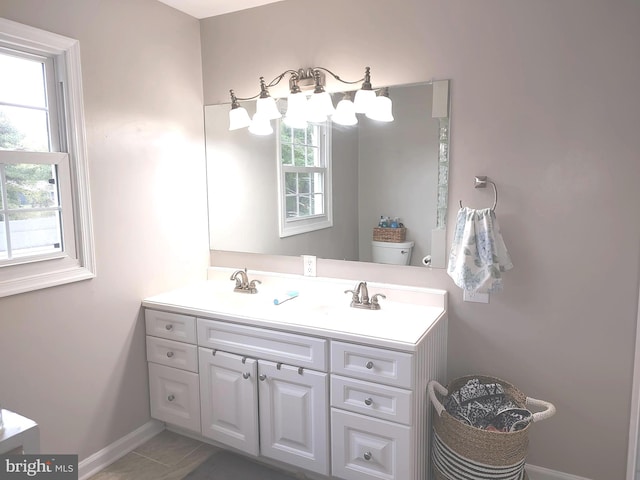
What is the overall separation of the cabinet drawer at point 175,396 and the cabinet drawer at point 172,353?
0.11ft

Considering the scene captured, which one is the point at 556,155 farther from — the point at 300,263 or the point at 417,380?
the point at 300,263

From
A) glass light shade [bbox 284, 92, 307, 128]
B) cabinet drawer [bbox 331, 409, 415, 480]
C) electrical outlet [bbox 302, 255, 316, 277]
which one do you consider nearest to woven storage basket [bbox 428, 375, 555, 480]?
cabinet drawer [bbox 331, 409, 415, 480]

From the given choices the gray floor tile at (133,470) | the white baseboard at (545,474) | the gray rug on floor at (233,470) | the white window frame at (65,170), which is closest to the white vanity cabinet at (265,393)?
the gray rug on floor at (233,470)

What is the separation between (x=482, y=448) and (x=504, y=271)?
76 cm

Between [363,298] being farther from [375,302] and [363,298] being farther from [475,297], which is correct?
[475,297]

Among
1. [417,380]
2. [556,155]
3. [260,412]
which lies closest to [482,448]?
[417,380]

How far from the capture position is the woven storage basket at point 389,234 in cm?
229

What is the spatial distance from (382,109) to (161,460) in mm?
2134

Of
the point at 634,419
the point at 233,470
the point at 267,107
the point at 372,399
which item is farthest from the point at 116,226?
the point at 634,419

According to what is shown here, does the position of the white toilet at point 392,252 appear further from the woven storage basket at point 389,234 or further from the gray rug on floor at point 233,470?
the gray rug on floor at point 233,470

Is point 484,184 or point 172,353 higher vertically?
point 484,184

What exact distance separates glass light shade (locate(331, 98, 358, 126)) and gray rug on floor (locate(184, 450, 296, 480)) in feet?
5.95

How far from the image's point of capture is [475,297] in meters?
2.17

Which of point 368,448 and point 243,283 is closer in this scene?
point 368,448
